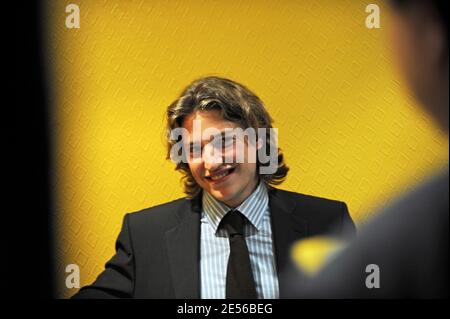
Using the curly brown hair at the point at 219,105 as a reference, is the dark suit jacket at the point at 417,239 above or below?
below

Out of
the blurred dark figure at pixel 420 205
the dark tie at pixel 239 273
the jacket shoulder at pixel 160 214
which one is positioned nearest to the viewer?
the blurred dark figure at pixel 420 205

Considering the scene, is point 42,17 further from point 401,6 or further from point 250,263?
point 401,6

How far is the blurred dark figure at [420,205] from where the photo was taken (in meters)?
0.62

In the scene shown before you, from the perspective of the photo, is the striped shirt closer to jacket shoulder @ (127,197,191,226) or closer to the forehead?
jacket shoulder @ (127,197,191,226)

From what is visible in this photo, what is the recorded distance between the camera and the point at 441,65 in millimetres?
638

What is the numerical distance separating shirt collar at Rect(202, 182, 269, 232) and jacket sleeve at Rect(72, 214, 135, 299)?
213 mm

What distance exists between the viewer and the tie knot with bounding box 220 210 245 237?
4.29 ft

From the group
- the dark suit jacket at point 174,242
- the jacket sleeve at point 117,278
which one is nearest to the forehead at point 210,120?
the dark suit jacket at point 174,242

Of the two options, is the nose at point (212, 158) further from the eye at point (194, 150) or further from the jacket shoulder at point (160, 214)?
the jacket shoulder at point (160, 214)

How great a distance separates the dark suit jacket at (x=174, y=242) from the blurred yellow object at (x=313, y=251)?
2cm

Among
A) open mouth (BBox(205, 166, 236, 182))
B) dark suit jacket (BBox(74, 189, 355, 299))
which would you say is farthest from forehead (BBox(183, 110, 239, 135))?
dark suit jacket (BBox(74, 189, 355, 299))

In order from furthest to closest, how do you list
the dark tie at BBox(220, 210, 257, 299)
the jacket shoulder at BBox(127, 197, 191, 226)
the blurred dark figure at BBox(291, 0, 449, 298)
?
the jacket shoulder at BBox(127, 197, 191, 226) → the dark tie at BBox(220, 210, 257, 299) → the blurred dark figure at BBox(291, 0, 449, 298)
